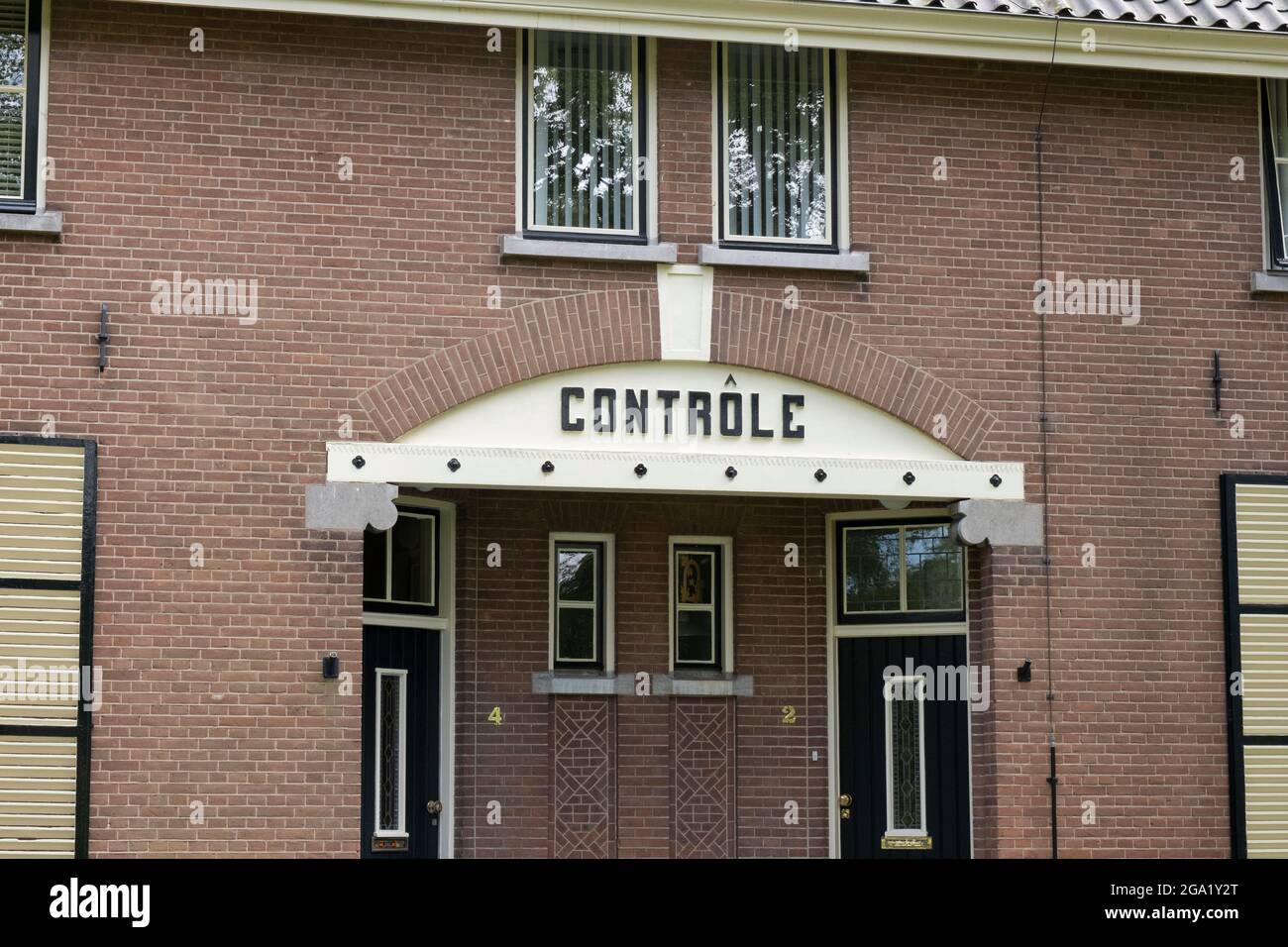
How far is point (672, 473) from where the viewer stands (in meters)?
13.7

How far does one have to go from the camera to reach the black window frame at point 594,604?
15273 mm

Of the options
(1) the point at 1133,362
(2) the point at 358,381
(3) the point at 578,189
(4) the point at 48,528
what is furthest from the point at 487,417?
(1) the point at 1133,362

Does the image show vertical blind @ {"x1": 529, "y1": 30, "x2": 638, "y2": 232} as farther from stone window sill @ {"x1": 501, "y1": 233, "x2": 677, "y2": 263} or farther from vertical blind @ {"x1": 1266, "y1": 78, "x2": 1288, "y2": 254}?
vertical blind @ {"x1": 1266, "y1": 78, "x2": 1288, "y2": 254}

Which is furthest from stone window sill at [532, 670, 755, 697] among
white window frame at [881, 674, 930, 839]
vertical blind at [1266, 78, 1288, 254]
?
vertical blind at [1266, 78, 1288, 254]

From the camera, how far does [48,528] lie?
12.7 metres

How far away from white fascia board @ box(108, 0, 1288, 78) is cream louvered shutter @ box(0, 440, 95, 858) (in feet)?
11.2

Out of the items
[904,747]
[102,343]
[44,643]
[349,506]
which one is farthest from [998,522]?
[44,643]

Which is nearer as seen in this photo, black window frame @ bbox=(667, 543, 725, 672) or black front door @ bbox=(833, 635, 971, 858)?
black front door @ bbox=(833, 635, 971, 858)

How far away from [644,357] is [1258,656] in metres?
5.30

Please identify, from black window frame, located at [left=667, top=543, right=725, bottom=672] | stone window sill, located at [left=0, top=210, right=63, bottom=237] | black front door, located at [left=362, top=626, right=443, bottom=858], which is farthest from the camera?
black window frame, located at [left=667, top=543, right=725, bottom=672]

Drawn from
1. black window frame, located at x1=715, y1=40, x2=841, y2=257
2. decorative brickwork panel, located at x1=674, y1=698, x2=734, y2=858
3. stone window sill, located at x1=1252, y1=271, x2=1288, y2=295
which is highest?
black window frame, located at x1=715, y1=40, x2=841, y2=257

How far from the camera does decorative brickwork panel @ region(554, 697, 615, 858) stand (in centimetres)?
1494

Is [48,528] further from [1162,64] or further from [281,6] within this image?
[1162,64]

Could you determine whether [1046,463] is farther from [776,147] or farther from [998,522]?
[776,147]
